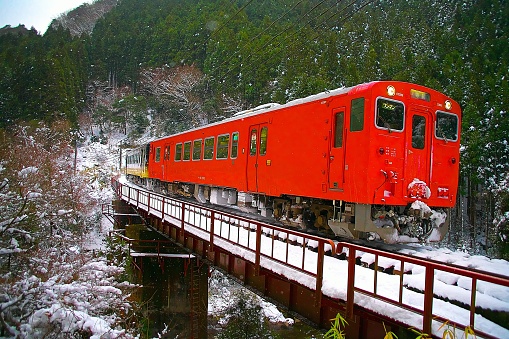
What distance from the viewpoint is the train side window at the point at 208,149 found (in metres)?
14.0

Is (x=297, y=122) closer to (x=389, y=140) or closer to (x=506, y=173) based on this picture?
(x=389, y=140)

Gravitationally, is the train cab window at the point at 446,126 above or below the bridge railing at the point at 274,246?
above

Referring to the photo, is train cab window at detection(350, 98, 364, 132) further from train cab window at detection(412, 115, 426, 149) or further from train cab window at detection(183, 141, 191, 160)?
train cab window at detection(183, 141, 191, 160)

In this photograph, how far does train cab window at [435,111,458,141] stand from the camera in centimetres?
826

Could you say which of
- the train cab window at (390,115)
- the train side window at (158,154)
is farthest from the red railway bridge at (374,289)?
the train side window at (158,154)

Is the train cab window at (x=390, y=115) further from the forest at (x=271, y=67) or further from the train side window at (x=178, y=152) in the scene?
the train side window at (x=178, y=152)

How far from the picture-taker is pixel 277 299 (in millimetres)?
6562

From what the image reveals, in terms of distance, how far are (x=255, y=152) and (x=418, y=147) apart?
4.44 metres

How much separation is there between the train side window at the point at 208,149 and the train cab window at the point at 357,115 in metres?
7.05

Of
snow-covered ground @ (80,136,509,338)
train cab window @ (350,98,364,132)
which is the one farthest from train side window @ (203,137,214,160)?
train cab window @ (350,98,364,132)

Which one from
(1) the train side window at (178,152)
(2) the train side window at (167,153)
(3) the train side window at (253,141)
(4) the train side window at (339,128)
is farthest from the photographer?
(2) the train side window at (167,153)

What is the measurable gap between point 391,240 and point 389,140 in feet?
6.13

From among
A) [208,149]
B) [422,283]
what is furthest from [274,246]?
[208,149]

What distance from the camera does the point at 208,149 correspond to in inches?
561
